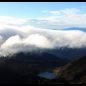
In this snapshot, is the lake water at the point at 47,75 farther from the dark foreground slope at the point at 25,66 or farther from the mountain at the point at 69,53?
the mountain at the point at 69,53

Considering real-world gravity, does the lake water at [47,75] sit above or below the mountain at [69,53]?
below

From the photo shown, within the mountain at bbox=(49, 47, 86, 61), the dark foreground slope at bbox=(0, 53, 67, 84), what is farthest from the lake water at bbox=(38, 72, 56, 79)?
the mountain at bbox=(49, 47, 86, 61)

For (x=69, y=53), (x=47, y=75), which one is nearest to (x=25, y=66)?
(x=47, y=75)

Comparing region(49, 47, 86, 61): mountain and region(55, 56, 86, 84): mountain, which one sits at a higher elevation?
region(49, 47, 86, 61): mountain

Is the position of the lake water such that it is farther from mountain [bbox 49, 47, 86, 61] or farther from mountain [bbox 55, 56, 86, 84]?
mountain [bbox 49, 47, 86, 61]

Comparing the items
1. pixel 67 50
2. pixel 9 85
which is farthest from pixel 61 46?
pixel 9 85

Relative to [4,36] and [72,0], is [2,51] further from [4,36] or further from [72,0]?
[72,0]

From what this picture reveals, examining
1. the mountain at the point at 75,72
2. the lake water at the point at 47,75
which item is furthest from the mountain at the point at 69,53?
the lake water at the point at 47,75
